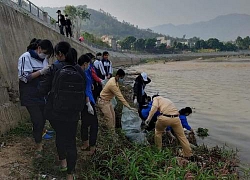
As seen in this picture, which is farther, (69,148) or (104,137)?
(104,137)

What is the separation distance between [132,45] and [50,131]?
93939 millimetres

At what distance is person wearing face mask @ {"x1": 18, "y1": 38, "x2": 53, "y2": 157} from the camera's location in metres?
4.10

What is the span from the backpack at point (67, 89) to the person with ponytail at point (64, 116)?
0.26 ft

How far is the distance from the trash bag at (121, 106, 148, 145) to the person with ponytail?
6.76 feet

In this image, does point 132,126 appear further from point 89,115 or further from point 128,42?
point 128,42

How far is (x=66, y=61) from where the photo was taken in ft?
11.8

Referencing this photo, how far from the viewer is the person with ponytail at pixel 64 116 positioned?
3527 millimetres

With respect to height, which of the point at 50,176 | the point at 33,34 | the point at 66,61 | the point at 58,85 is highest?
the point at 33,34

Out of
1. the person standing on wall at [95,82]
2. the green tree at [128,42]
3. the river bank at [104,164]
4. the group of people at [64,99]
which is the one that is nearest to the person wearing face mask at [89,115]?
the group of people at [64,99]

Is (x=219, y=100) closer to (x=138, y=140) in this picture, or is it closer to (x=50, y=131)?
(x=138, y=140)

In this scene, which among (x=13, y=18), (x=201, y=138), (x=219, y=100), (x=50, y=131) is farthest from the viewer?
(x=219, y=100)

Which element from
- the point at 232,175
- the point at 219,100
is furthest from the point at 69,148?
the point at 219,100

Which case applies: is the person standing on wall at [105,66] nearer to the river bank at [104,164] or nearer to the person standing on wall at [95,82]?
the person standing on wall at [95,82]

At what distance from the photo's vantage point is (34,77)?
4.11m
